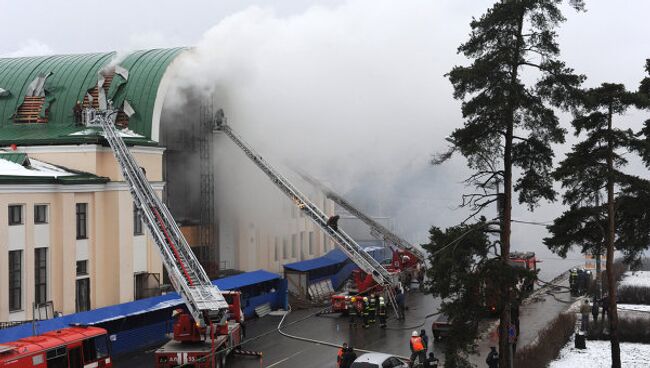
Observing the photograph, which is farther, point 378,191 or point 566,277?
point 378,191

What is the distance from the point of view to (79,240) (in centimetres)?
2502

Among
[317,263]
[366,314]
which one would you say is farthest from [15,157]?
[317,263]

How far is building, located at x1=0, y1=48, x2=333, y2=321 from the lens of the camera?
2319 centimetres

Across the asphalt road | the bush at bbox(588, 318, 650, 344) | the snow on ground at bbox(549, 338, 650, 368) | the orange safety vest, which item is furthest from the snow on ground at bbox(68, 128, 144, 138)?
the bush at bbox(588, 318, 650, 344)

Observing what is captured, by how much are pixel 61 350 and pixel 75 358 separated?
1.49 ft

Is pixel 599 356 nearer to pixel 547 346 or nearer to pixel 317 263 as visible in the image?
pixel 547 346

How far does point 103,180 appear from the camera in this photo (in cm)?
2555

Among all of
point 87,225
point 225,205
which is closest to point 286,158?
point 225,205

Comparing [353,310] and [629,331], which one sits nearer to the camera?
[629,331]

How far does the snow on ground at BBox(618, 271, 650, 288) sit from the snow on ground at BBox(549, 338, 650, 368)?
11.3m

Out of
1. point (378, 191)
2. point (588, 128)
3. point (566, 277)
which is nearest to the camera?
point (588, 128)

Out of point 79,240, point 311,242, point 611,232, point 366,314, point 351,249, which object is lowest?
point 366,314

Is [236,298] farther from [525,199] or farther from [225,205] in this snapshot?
[225,205]

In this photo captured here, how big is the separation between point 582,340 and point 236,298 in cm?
1032
